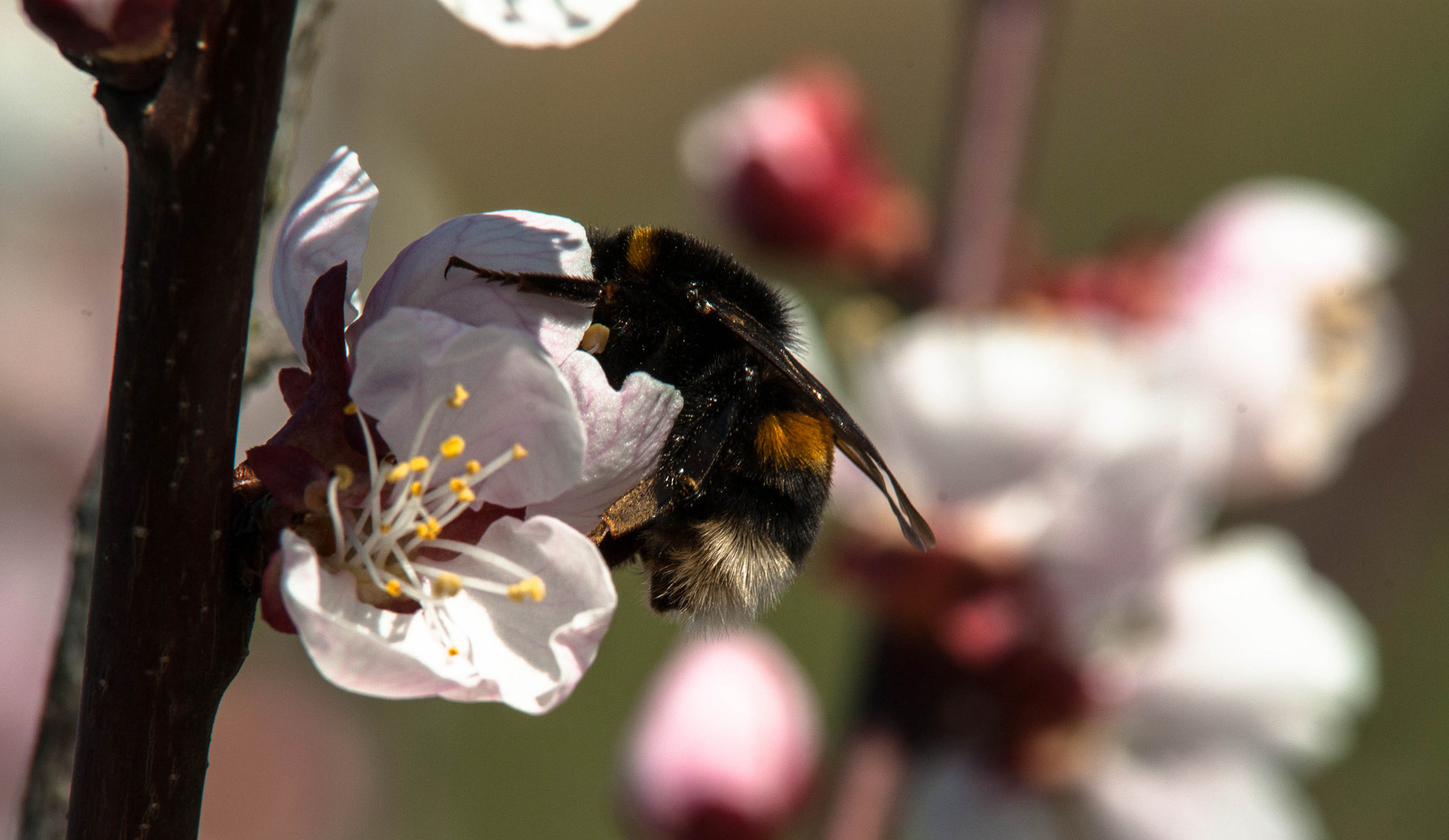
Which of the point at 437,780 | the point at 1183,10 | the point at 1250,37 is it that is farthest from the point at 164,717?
the point at 1183,10

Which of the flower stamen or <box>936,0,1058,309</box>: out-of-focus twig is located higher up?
the flower stamen

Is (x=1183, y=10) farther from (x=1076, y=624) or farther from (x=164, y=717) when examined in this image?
(x=164, y=717)

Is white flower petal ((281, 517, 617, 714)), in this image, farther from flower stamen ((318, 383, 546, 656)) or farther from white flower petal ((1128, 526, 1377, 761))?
white flower petal ((1128, 526, 1377, 761))

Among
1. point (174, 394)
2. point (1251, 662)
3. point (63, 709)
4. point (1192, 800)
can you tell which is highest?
point (174, 394)

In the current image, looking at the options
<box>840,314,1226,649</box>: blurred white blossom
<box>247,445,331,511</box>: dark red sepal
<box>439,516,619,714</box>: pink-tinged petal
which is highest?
<box>247,445,331,511</box>: dark red sepal

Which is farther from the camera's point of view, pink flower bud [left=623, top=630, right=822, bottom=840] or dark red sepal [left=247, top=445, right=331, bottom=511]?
pink flower bud [left=623, top=630, right=822, bottom=840]

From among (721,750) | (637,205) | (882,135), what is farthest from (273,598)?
(637,205)

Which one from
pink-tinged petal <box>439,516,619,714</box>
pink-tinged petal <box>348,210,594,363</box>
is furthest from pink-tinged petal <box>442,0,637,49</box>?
pink-tinged petal <box>439,516,619,714</box>

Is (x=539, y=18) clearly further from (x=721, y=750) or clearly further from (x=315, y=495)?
(x=721, y=750)
